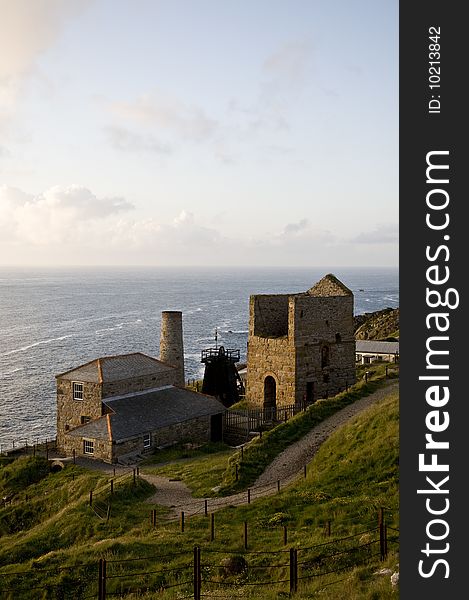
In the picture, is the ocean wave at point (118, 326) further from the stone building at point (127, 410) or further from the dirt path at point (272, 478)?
the dirt path at point (272, 478)

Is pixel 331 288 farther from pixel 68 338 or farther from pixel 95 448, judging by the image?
pixel 68 338

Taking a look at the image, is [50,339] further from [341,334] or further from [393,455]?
[393,455]

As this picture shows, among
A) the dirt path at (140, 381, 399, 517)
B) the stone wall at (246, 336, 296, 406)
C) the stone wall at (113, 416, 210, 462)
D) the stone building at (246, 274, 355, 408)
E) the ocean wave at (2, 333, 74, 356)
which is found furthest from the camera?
the ocean wave at (2, 333, 74, 356)

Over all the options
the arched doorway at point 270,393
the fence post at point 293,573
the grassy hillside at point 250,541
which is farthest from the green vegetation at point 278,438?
the fence post at point 293,573

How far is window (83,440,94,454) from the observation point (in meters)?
35.1

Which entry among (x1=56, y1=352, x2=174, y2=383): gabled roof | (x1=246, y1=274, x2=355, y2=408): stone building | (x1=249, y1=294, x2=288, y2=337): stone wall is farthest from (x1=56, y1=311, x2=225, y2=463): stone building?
(x1=249, y1=294, x2=288, y2=337): stone wall

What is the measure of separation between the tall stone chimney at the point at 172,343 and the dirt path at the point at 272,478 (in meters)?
16.3

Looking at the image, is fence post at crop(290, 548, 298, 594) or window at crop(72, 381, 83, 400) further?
window at crop(72, 381, 83, 400)

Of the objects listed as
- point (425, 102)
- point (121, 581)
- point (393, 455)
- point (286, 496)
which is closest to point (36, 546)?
point (121, 581)

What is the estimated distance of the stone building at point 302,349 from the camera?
3747 centimetres

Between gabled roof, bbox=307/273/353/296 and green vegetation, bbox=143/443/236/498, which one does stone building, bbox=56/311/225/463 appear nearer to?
green vegetation, bbox=143/443/236/498

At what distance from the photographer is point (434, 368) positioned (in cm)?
962

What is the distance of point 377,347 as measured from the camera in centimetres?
6525

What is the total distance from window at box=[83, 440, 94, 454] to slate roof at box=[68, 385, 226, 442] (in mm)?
408
